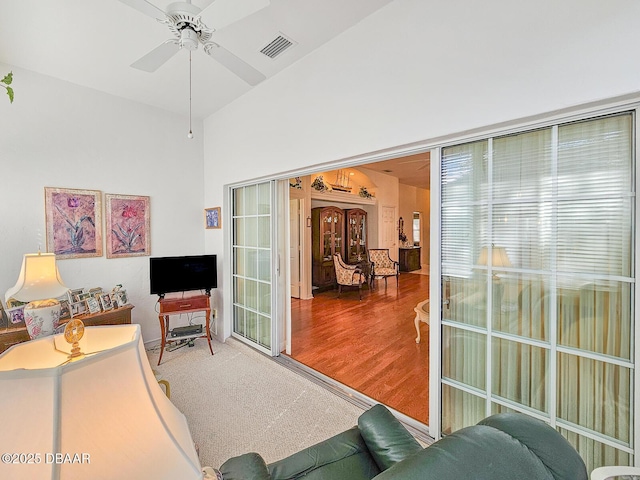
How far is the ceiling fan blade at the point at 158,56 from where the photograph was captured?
1.69 m

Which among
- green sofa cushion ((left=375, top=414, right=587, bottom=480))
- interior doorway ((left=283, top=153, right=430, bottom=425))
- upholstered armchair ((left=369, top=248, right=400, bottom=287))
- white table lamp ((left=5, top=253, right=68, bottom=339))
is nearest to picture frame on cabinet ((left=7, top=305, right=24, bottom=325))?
white table lamp ((left=5, top=253, right=68, bottom=339))

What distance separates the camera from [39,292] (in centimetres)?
245

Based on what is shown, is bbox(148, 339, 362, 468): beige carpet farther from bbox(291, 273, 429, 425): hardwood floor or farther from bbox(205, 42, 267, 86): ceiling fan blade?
bbox(205, 42, 267, 86): ceiling fan blade

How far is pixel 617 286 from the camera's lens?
143 cm

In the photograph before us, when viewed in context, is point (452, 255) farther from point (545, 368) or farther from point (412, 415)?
point (412, 415)

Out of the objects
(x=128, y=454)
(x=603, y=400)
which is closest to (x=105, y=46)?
(x=128, y=454)

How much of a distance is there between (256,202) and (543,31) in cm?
297

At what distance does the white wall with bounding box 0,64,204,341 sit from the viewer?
2.85 m

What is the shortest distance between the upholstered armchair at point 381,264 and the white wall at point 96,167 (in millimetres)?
4468

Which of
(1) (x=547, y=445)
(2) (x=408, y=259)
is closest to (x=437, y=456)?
(1) (x=547, y=445)

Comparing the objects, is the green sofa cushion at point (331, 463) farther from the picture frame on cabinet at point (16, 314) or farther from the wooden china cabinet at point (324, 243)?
the wooden china cabinet at point (324, 243)

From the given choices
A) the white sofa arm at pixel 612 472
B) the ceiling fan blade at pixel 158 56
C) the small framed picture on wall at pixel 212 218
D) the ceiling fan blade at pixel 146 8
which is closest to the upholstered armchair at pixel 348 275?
the small framed picture on wall at pixel 212 218

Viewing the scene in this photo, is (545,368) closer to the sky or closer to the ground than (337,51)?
closer to the ground

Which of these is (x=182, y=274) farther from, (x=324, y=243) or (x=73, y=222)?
(x=324, y=243)
